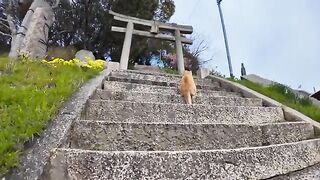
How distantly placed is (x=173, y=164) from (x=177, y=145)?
523mm

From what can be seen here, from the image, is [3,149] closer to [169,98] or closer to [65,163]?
[65,163]

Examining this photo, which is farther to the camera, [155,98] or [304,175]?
[155,98]

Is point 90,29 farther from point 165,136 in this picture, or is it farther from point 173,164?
point 173,164

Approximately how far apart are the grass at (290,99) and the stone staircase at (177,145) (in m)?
0.70

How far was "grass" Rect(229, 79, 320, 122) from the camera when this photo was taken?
396 cm

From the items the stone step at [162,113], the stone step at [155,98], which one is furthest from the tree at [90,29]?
the stone step at [162,113]

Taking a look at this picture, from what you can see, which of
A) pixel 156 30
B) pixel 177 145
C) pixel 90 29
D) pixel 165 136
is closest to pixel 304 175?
pixel 177 145

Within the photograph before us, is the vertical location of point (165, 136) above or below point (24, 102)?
below

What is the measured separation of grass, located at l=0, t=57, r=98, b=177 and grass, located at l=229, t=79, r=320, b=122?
2.94 meters

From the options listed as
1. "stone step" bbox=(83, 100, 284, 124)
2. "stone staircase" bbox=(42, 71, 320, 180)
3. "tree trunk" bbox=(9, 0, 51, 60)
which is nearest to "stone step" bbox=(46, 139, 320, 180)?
"stone staircase" bbox=(42, 71, 320, 180)

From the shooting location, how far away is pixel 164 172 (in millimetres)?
1799

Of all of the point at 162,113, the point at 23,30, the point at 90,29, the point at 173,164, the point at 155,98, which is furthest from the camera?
the point at 90,29

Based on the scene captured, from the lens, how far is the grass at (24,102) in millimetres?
1668

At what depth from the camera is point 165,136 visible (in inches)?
92.0
